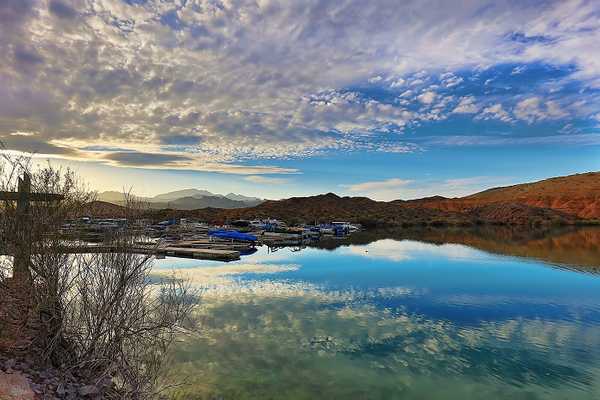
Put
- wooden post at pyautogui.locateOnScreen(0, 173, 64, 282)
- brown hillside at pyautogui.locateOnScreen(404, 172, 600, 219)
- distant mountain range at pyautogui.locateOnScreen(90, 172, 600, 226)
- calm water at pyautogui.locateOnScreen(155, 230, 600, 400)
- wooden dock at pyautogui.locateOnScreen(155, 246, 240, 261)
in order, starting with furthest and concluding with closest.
→ 1. brown hillside at pyautogui.locateOnScreen(404, 172, 600, 219)
2. distant mountain range at pyautogui.locateOnScreen(90, 172, 600, 226)
3. wooden dock at pyautogui.locateOnScreen(155, 246, 240, 261)
4. calm water at pyautogui.locateOnScreen(155, 230, 600, 400)
5. wooden post at pyautogui.locateOnScreen(0, 173, 64, 282)

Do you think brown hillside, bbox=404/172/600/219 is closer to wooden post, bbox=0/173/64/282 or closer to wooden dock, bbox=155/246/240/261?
wooden dock, bbox=155/246/240/261

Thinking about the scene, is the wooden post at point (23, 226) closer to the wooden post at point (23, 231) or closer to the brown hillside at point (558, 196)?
the wooden post at point (23, 231)

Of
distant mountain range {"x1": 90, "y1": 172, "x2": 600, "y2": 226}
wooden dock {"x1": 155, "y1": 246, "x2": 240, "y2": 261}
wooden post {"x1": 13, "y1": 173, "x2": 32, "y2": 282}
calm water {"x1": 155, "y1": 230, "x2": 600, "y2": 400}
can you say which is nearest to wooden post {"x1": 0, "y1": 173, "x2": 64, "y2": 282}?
wooden post {"x1": 13, "y1": 173, "x2": 32, "y2": 282}

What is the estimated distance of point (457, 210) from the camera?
15438 cm

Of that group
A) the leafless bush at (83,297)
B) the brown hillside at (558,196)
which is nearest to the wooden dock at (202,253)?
the leafless bush at (83,297)

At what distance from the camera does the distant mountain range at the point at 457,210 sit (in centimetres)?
11612

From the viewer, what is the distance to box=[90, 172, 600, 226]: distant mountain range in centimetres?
11612

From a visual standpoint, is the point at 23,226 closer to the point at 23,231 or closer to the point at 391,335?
the point at 23,231

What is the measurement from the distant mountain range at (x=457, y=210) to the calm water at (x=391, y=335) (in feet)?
238

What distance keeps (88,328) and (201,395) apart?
4001 mm

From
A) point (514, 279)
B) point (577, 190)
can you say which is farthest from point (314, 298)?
point (577, 190)

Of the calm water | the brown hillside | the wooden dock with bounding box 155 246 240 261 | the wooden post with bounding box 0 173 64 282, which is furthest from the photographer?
the brown hillside

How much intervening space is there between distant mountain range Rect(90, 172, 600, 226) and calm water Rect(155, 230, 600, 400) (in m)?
72.7

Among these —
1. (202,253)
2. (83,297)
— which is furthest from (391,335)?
(202,253)
